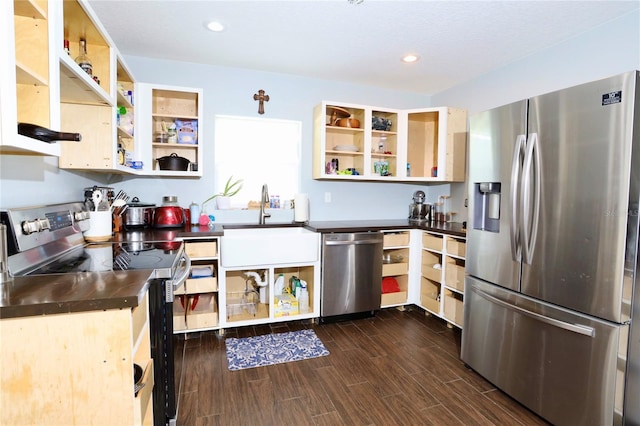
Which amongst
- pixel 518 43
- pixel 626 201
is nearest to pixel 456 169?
pixel 518 43

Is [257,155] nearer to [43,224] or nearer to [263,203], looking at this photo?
[263,203]

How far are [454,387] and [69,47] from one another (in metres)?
3.09

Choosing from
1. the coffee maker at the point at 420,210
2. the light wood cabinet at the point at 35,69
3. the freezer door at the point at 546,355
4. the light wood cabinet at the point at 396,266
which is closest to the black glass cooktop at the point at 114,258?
the light wood cabinet at the point at 35,69

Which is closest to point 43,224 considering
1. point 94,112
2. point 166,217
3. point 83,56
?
point 94,112

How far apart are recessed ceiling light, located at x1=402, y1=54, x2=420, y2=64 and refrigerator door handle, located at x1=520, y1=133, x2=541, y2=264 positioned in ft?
4.76

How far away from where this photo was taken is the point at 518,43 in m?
2.62

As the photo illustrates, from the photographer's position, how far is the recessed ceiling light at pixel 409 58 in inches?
114

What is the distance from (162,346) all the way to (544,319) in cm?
195

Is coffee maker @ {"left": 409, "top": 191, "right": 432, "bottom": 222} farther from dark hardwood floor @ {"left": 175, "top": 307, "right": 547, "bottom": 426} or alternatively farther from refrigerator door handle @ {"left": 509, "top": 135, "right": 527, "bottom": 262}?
refrigerator door handle @ {"left": 509, "top": 135, "right": 527, "bottom": 262}

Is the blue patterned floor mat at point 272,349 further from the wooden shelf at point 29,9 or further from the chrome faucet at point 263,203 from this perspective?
the wooden shelf at point 29,9

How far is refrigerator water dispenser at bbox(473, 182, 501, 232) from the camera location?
2.13 metres

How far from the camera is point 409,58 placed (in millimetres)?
2932

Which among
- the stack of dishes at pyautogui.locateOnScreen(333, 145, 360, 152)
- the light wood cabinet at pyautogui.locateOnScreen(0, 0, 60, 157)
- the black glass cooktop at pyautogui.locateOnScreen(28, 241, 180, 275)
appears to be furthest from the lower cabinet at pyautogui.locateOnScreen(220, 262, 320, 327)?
the light wood cabinet at pyautogui.locateOnScreen(0, 0, 60, 157)

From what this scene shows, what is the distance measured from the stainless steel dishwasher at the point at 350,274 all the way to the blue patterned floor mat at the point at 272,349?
1.19ft
